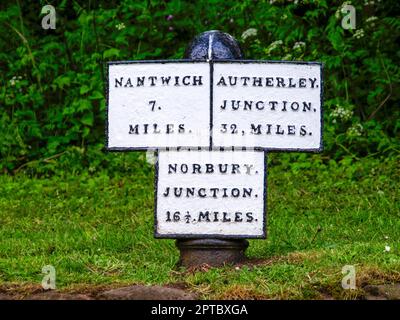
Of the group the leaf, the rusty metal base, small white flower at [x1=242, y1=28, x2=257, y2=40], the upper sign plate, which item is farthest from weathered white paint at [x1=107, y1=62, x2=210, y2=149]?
the leaf

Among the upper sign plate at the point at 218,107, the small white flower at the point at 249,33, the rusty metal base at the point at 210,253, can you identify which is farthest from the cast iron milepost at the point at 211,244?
the small white flower at the point at 249,33

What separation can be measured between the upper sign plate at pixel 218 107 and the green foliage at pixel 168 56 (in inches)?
132

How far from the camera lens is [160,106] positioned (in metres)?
6.78

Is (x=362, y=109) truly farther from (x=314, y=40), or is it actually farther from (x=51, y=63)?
(x=51, y=63)

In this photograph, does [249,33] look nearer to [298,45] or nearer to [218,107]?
[298,45]

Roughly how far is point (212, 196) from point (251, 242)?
3.12 feet

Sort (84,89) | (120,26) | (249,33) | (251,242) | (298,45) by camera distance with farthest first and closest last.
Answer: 1. (120,26)
2. (84,89)
3. (249,33)
4. (298,45)
5. (251,242)

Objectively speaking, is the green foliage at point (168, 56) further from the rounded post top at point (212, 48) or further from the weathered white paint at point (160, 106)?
the weathered white paint at point (160, 106)

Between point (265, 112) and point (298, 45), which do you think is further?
point (298, 45)

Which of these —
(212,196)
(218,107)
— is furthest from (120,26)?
(212,196)

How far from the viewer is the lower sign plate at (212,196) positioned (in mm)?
6746

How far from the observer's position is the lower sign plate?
6.75 m
